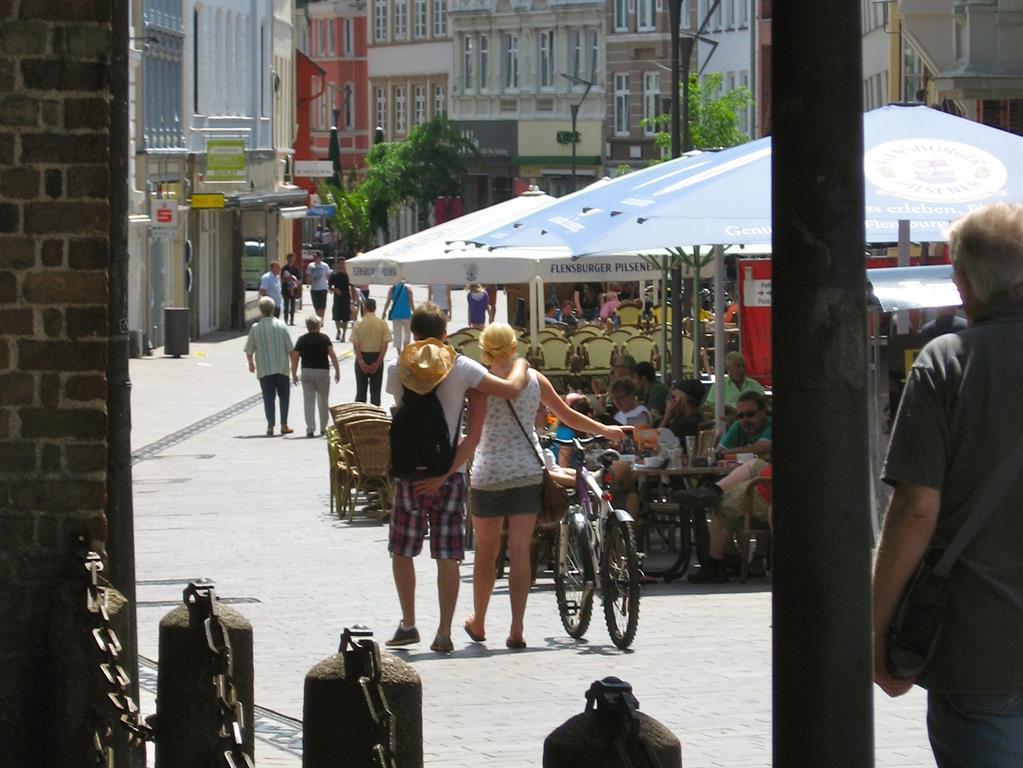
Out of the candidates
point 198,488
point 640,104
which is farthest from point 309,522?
point 640,104

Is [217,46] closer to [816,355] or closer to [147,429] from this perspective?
[147,429]

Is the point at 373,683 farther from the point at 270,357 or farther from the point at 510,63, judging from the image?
the point at 510,63

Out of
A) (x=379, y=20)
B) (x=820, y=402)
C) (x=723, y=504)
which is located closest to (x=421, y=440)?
(x=723, y=504)

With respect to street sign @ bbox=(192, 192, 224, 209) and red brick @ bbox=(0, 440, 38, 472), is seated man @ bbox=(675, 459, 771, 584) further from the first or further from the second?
street sign @ bbox=(192, 192, 224, 209)

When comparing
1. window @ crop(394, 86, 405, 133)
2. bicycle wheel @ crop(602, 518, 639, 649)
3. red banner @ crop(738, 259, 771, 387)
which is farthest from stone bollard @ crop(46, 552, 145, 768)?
window @ crop(394, 86, 405, 133)

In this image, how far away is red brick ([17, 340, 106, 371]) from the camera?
261 inches

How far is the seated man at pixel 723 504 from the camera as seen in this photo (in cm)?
1338

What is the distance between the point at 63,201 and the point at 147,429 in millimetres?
21299

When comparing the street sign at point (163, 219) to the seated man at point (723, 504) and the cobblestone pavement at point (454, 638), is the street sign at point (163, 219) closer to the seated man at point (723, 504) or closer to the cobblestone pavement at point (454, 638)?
the cobblestone pavement at point (454, 638)

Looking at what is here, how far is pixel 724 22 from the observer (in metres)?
84.9

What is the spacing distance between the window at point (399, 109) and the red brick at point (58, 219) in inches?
4145

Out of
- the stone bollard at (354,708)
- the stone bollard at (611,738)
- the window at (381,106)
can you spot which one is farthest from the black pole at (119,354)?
the window at (381,106)

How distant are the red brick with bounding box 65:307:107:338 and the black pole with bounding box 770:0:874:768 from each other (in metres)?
3.16

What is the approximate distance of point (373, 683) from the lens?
16.5ft
